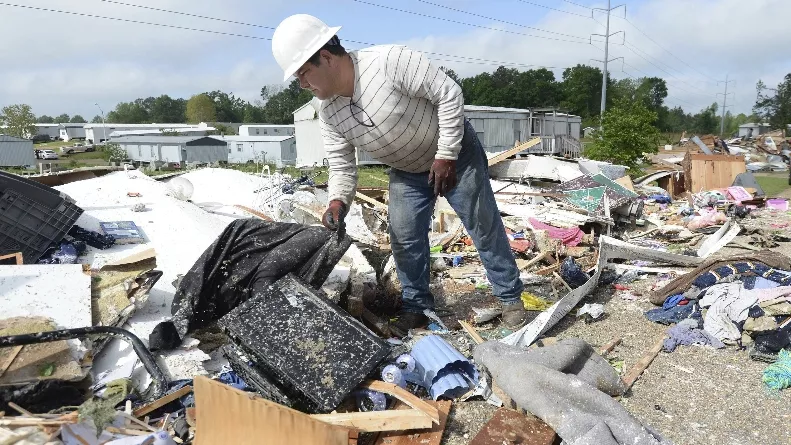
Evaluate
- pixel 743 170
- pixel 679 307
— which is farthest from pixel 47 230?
pixel 743 170

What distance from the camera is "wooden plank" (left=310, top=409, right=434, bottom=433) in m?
2.39

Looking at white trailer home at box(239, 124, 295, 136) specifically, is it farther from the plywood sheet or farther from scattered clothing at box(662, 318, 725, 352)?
the plywood sheet

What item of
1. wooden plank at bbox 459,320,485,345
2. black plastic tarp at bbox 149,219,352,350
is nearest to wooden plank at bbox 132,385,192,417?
black plastic tarp at bbox 149,219,352,350

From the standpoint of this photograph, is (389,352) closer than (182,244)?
Yes

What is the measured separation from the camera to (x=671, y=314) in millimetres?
3893

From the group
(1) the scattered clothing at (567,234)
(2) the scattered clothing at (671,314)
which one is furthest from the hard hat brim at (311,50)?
(1) the scattered clothing at (567,234)

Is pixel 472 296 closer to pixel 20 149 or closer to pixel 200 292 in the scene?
pixel 200 292

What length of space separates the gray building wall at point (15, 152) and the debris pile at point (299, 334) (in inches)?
1507

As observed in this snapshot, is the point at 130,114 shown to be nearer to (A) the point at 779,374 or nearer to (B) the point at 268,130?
(B) the point at 268,130

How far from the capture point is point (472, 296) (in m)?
4.61

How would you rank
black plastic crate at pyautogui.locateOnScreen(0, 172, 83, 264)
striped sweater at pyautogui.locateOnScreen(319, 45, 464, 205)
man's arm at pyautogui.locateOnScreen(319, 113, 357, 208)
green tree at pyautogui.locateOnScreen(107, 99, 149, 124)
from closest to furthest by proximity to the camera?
striped sweater at pyautogui.locateOnScreen(319, 45, 464, 205), man's arm at pyautogui.locateOnScreen(319, 113, 357, 208), black plastic crate at pyautogui.locateOnScreen(0, 172, 83, 264), green tree at pyautogui.locateOnScreen(107, 99, 149, 124)

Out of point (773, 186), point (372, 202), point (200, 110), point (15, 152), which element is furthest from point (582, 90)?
point (372, 202)

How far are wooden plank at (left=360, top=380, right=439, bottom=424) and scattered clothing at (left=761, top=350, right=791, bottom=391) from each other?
183cm

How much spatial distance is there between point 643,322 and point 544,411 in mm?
1819
